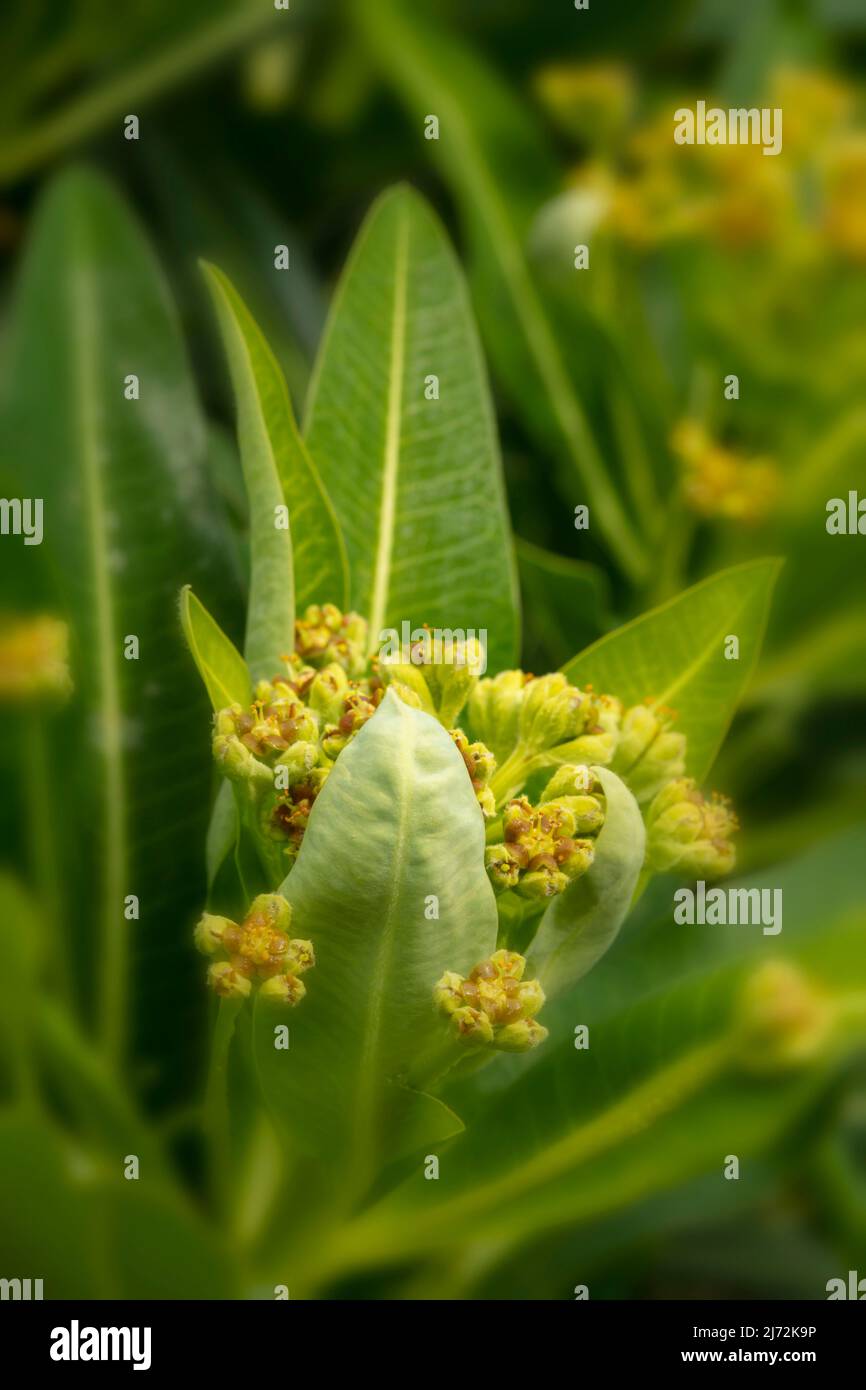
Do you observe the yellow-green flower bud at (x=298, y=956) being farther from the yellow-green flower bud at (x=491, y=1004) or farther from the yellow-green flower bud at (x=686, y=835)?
the yellow-green flower bud at (x=686, y=835)

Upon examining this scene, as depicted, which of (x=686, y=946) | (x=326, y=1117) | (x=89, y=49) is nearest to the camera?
(x=326, y=1117)

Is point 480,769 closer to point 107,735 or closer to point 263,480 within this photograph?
point 263,480

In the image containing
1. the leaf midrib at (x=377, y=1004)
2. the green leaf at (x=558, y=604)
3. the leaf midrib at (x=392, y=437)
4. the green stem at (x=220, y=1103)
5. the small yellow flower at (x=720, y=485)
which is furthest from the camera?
the small yellow flower at (x=720, y=485)

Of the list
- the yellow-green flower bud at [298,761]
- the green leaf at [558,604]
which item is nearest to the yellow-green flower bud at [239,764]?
the yellow-green flower bud at [298,761]
